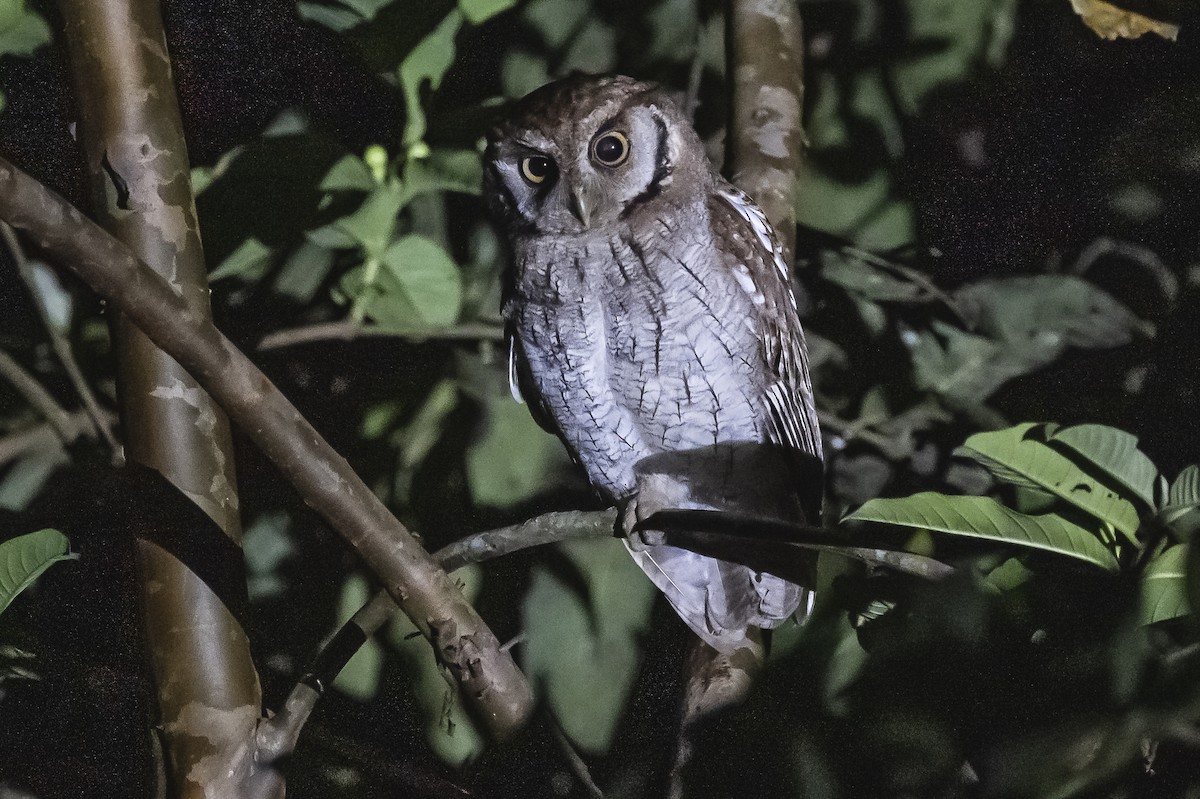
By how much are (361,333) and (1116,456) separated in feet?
2.10

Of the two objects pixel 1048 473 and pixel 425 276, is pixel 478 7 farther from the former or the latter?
pixel 1048 473

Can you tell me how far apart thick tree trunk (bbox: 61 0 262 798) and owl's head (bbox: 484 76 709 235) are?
0.27 meters

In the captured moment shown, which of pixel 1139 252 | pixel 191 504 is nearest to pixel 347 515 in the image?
pixel 191 504

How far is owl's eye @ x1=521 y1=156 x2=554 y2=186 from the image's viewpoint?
796 mm

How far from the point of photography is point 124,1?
68 cm

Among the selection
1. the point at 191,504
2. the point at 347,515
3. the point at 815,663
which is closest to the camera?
the point at 815,663

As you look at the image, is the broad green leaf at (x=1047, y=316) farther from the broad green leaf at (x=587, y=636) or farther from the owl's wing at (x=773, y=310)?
the broad green leaf at (x=587, y=636)

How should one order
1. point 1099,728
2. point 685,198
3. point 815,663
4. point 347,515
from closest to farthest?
point 1099,728, point 815,663, point 347,515, point 685,198

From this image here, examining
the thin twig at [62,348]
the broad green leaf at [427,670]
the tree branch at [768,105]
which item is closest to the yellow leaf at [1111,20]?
the tree branch at [768,105]

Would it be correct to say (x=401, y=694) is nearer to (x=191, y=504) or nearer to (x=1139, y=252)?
(x=191, y=504)

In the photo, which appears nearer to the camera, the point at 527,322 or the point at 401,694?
the point at 527,322

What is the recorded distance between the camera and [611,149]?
0.79 meters

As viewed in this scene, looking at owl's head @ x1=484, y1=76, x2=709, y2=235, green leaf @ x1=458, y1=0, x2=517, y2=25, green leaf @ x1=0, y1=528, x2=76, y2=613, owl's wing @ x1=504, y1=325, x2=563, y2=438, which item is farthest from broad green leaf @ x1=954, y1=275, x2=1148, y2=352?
green leaf @ x1=0, y1=528, x2=76, y2=613

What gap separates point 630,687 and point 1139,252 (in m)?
0.62
